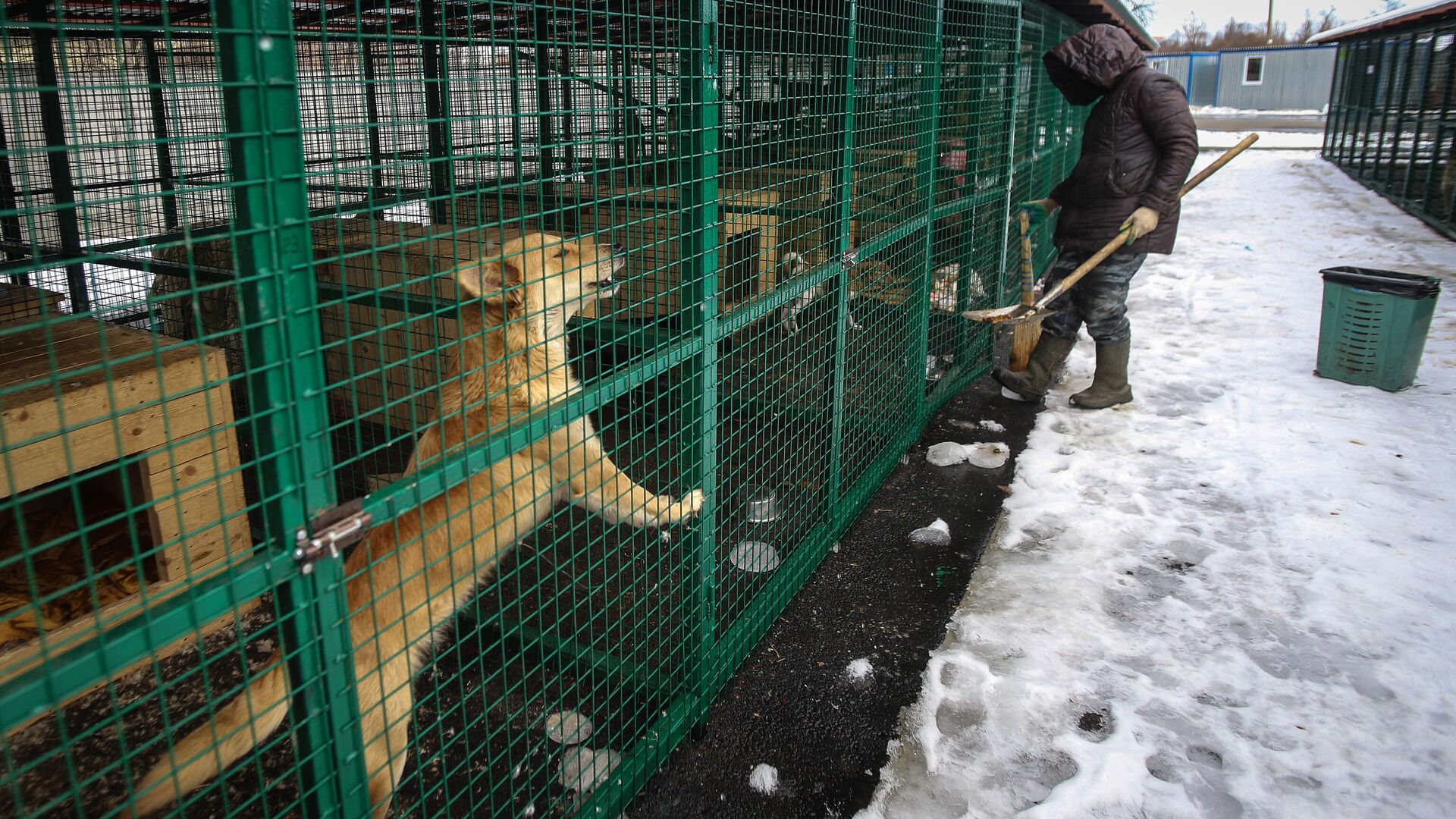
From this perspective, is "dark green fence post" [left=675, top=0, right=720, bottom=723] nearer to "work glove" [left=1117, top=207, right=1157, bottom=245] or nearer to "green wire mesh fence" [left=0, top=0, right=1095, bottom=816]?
"green wire mesh fence" [left=0, top=0, right=1095, bottom=816]

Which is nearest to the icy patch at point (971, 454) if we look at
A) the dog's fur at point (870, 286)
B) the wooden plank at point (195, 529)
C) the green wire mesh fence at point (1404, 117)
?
the dog's fur at point (870, 286)

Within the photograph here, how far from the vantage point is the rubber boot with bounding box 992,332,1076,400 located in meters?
6.73

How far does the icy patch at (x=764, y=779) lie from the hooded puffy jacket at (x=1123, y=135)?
182 inches

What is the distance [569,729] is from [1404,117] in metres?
17.0

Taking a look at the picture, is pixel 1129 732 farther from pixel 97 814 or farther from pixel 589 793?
pixel 97 814

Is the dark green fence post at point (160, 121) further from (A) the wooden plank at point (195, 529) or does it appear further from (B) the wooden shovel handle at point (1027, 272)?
(B) the wooden shovel handle at point (1027, 272)

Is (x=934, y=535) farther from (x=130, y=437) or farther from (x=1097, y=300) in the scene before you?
(x=130, y=437)

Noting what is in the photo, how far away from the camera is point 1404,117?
14.2 m

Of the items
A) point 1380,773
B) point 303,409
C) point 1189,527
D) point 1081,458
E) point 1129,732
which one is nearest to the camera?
point 303,409

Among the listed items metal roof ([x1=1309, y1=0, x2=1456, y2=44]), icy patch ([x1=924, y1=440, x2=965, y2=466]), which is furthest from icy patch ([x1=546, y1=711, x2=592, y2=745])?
metal roof ([x1=1309, y1=0, x2=1456, y2=44])

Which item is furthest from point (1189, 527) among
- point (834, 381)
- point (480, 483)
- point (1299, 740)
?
point (480, 483)

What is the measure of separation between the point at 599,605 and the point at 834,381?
66.6 inches

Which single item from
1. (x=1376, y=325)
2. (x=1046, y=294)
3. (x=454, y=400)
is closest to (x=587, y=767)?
(x=454, y=400)

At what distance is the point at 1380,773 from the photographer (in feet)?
9.96
